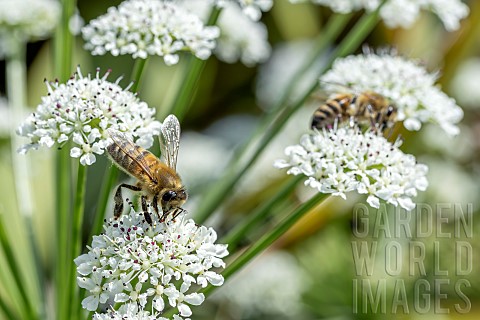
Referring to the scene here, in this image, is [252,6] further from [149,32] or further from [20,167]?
[20,167]

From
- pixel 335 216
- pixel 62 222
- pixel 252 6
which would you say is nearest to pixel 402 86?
pixel 252 6

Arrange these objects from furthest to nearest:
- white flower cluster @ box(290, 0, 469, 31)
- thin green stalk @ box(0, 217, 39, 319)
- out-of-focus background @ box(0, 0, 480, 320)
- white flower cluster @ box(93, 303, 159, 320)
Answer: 1. out-of-focus background @ box(0, 0, 480, 320)
2. white flower cluster @ box(290, 0, 469, 31)
3. thin green stalk @ box(0, 217, 39, 319)
4. white flower cluster @ box(93, 303, 159, 320)

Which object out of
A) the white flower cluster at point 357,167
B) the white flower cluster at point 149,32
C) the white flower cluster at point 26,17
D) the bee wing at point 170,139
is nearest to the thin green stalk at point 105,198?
the bee wing at point 170,139

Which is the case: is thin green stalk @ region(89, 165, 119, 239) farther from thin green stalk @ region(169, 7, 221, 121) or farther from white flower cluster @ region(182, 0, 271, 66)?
white flower cluster @ region(182, 0, 271, 66)

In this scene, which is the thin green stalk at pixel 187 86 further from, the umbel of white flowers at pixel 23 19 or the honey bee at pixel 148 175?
the umbel of white flowers at pixel 23 19

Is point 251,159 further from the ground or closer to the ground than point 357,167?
closer to the ground

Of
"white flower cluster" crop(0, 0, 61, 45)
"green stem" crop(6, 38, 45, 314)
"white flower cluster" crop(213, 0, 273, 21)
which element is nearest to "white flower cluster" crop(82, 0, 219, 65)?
"white flower cluster" crop(213, 0, 273, 21)

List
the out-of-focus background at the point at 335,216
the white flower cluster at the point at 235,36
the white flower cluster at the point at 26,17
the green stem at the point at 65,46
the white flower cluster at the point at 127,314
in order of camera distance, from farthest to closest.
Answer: the out-of-focus background at the point at 335,216 < the white flower cluster at the point at 235,36 < the white flower cluster at the point at 26,17 < the green stem at the point at 65,46 < the white flower cluster at the point at 127,314
